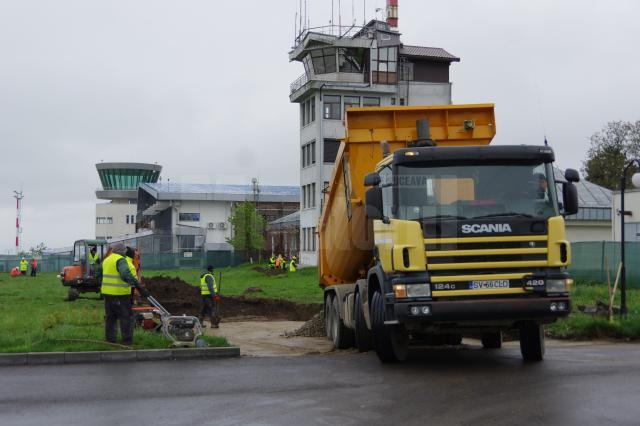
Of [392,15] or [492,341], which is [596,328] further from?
[392,15]

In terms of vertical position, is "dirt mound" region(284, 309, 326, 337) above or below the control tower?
below

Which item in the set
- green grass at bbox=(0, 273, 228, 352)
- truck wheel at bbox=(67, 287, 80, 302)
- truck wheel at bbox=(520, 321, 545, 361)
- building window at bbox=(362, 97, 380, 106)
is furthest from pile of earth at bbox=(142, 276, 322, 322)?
building window at bbox=(362, 97, 380, 106)

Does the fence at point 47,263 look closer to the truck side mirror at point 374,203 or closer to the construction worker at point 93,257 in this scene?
the construction worker at point 93,257

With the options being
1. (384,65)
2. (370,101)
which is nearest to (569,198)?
(370,101)

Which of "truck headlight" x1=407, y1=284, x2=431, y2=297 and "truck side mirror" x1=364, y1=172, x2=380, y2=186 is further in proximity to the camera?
"truck side mirror" x1=364, y1=172, x2=380, y2=186

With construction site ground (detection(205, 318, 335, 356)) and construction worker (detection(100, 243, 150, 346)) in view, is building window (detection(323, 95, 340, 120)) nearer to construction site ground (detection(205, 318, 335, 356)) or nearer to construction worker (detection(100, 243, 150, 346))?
construction site ground (detection(205, 318, 335, 356))

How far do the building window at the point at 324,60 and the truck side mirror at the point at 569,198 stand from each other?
4728 cm

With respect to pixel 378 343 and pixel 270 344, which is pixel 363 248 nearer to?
pixel 378 343

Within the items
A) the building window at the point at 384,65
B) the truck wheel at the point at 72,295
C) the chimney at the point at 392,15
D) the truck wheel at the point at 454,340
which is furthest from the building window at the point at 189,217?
the truck wheel at the point at 454,340

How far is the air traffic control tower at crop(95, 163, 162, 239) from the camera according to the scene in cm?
11838

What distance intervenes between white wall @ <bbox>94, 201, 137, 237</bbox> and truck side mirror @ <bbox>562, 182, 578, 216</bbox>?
11027 centimetres

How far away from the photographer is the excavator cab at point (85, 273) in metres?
32.8

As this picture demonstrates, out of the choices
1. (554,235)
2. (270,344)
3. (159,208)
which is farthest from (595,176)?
(554,235)

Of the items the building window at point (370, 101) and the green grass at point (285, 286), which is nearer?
the green grass at point (285, 286)
